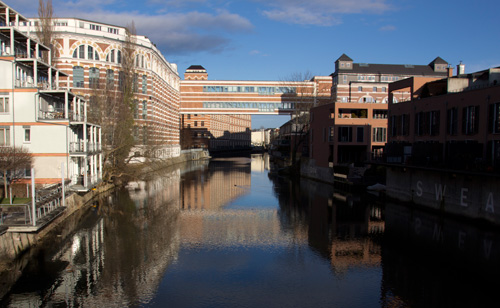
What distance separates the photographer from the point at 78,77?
59.8 meters

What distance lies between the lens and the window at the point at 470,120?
2887cm

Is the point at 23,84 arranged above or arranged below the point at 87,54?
below

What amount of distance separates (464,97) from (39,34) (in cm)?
4865

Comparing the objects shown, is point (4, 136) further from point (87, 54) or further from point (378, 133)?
point (378, 133)

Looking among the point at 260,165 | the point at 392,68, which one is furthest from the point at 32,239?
the point at 392,68

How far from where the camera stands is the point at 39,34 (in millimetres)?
48781

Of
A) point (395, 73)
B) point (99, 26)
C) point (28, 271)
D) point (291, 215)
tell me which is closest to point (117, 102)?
point (99, 26)

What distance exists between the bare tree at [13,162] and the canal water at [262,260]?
533 centimetres

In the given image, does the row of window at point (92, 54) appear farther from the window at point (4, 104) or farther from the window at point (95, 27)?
the window at point (4, 104)

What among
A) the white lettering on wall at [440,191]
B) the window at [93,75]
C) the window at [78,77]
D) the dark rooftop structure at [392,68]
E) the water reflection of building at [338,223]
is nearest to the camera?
the water reflection of building at [338,223]

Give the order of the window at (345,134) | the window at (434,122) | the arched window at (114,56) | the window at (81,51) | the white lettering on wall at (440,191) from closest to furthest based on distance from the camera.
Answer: the white lettering on wall at (440,191) → the window at (434,122) → the window at (345,134) → the window at (81,51) → the arched window at (114,56)

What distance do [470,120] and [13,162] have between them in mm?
32549

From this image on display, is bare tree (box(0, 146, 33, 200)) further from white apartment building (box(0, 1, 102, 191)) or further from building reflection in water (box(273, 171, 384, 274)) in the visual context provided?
building reflection in water (box(273, 171, 384, 274))

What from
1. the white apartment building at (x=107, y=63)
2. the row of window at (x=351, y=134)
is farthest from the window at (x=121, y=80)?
the row of window at (x=351, y=134)
